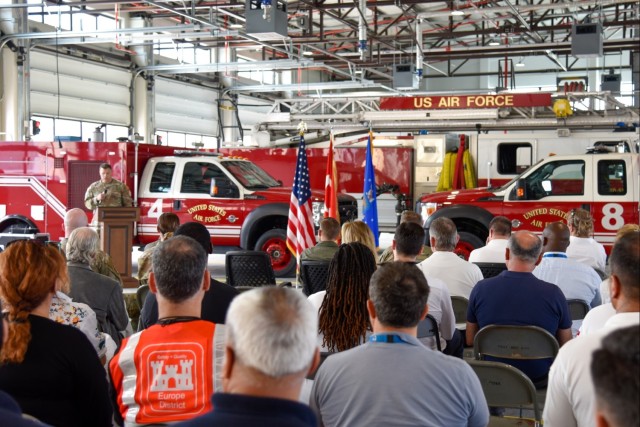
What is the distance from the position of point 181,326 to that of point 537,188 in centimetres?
1115

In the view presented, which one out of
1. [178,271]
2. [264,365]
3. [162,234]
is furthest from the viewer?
[162,234]

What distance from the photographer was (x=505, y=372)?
414 centimetres

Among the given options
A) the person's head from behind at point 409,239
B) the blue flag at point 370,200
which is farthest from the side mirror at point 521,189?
the person's head from behind at point 409,239

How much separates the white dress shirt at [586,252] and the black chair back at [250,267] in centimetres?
299

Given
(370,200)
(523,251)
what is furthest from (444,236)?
(370,200)

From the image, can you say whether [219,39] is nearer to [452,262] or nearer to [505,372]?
[452,262]

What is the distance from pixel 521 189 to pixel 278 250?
4042 millimetres

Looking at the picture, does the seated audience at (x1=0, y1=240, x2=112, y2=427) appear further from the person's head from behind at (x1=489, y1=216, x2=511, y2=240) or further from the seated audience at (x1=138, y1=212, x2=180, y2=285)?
the person's head from behind at (x1=489, y1=216, x2=511, y2=240)

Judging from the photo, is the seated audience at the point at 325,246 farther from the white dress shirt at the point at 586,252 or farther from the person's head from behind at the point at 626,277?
the person's head from behind at the point at 626,277

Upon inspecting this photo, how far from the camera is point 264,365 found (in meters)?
1.90

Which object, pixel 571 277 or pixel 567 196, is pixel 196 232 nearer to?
pixel 571 277

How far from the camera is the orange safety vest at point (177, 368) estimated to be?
3.30m

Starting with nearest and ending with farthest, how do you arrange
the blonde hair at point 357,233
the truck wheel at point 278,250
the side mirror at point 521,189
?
the blonde hair at point 357,233, the side mirror at point 521,189, the truck wheel at point 278,250

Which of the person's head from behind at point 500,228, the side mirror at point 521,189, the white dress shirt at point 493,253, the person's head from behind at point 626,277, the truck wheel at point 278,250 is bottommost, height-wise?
the truck wheel at point 278,250
